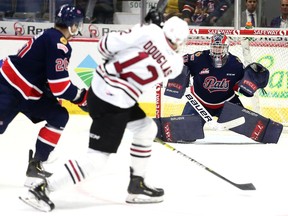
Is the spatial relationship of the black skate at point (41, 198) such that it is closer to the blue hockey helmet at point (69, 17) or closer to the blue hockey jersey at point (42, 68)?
the blue hockey jersey at point (42, 68)

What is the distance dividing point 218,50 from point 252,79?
323 millimetres

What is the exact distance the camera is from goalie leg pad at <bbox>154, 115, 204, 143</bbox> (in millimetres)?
5805

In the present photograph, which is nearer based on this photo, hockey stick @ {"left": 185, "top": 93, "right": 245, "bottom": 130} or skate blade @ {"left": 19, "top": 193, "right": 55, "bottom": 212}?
skate blade @ {"left": 19, "top": 193, "right": 55, "bottom": 212}

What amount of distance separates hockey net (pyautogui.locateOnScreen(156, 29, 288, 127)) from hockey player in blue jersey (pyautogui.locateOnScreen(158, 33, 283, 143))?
0.61 metres

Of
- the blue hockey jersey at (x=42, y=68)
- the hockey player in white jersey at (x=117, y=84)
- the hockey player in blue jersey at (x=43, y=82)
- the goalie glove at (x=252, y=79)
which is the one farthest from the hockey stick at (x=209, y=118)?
the hockey player in white jersey at (x=117, y=84)

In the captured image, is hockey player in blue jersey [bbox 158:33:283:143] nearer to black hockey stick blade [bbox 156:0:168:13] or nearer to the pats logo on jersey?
the pats logo on jersey

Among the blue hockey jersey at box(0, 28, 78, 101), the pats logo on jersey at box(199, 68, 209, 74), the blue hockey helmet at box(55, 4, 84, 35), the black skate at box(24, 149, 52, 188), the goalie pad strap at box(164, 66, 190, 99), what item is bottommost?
the black skate at box(24, 149, 52, 188)

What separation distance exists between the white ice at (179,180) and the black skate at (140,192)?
0.05 meters

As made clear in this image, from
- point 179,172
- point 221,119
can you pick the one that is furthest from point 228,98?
point 179,172

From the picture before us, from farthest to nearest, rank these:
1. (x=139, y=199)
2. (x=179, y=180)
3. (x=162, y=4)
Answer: (x=162, y=4) → (x=179, y=180) → (x=139, y=199)

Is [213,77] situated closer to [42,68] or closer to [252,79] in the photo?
[252,79]

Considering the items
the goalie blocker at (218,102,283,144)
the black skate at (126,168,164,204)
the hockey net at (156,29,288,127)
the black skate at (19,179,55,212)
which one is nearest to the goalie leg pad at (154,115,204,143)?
the goalie blocker at (218,102,283,144)

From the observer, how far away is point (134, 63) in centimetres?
351

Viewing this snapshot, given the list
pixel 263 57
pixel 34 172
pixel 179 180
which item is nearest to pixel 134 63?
pixel 34 172
